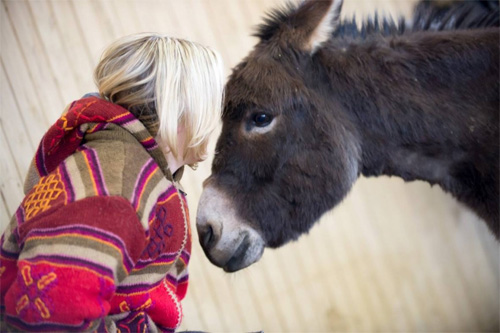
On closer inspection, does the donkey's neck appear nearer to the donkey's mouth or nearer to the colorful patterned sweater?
the donkey's mouth

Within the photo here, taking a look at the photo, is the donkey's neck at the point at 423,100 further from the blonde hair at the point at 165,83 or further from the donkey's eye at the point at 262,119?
the blonde hair at the point at 165,83

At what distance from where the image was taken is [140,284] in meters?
0.92

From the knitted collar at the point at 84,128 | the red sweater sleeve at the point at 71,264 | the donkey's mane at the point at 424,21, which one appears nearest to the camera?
the red sweater sleeve at the point at 71,264

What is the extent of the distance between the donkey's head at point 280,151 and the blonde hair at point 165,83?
24cm

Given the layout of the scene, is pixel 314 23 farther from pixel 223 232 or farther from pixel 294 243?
pixel 294 243

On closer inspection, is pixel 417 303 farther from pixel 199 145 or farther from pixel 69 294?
pixel 69 294

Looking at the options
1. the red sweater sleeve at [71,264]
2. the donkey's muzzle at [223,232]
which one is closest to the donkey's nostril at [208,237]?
the donkey's muzzle at [223,232]

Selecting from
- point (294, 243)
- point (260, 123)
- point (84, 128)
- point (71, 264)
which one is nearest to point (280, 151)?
point (260, 123)

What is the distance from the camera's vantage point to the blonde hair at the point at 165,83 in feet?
3.14

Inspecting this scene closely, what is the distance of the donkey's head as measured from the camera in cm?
125

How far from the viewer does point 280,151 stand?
1264 millimetres

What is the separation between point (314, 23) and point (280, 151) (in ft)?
1.15

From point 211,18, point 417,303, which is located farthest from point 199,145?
point 417,303

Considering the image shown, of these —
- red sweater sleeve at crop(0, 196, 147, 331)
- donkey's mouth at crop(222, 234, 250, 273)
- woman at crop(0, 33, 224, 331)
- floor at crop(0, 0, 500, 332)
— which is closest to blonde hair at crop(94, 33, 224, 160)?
woman at crop(0, 33, 224, 331)
